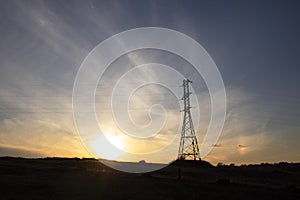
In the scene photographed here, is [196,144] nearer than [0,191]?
No

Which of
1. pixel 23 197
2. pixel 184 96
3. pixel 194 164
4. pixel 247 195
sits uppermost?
pixel 184 96

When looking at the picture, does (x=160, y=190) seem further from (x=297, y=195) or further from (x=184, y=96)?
(x=184, y=96)

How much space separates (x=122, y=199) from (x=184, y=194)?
560cm

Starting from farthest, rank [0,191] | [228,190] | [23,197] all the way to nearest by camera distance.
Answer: [228,190], [0,191], [23,197]

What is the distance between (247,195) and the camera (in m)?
26.3

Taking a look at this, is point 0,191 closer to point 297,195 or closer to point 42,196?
point 42,196

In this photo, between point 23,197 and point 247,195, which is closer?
point 23,197

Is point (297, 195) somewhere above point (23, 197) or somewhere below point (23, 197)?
above

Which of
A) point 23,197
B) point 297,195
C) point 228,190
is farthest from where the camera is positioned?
point 228,190

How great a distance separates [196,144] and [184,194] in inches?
1654

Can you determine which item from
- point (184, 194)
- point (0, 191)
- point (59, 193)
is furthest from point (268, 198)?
point (0, 191)

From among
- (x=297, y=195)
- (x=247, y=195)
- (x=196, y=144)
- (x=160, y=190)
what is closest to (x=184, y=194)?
(x=160, y=190)

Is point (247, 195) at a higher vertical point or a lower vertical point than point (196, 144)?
lower

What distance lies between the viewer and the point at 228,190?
29.0 metres
